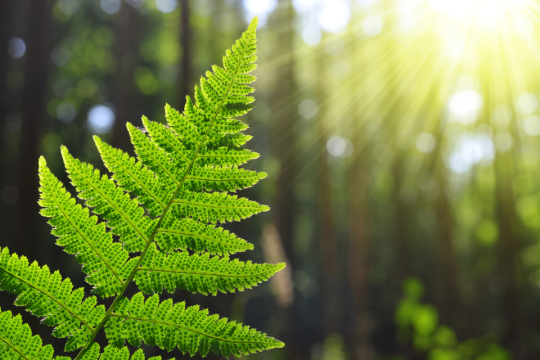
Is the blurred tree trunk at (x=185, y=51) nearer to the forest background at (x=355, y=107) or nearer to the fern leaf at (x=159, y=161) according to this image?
the forest background at (x=355, y=107)

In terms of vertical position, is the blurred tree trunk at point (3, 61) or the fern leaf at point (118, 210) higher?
the blurred tree trunk at point (3, 61)

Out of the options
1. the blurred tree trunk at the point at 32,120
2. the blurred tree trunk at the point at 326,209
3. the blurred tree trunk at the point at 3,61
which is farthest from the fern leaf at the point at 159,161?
the blurred tree trunk at the point at 326,209

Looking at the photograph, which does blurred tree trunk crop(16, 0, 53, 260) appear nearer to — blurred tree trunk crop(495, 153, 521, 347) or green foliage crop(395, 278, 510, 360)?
green foliage crop(395, 278, 510, 360)

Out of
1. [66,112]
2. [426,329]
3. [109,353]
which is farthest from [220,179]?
[66,112]

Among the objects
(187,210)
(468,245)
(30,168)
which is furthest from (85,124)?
(468,245)

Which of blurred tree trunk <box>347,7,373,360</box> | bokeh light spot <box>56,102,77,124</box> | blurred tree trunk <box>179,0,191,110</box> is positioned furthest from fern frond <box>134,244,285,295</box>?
bokeh light spot <box>56,102,77,124</box>

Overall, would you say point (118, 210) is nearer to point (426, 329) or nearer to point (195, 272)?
point (195, 272)
